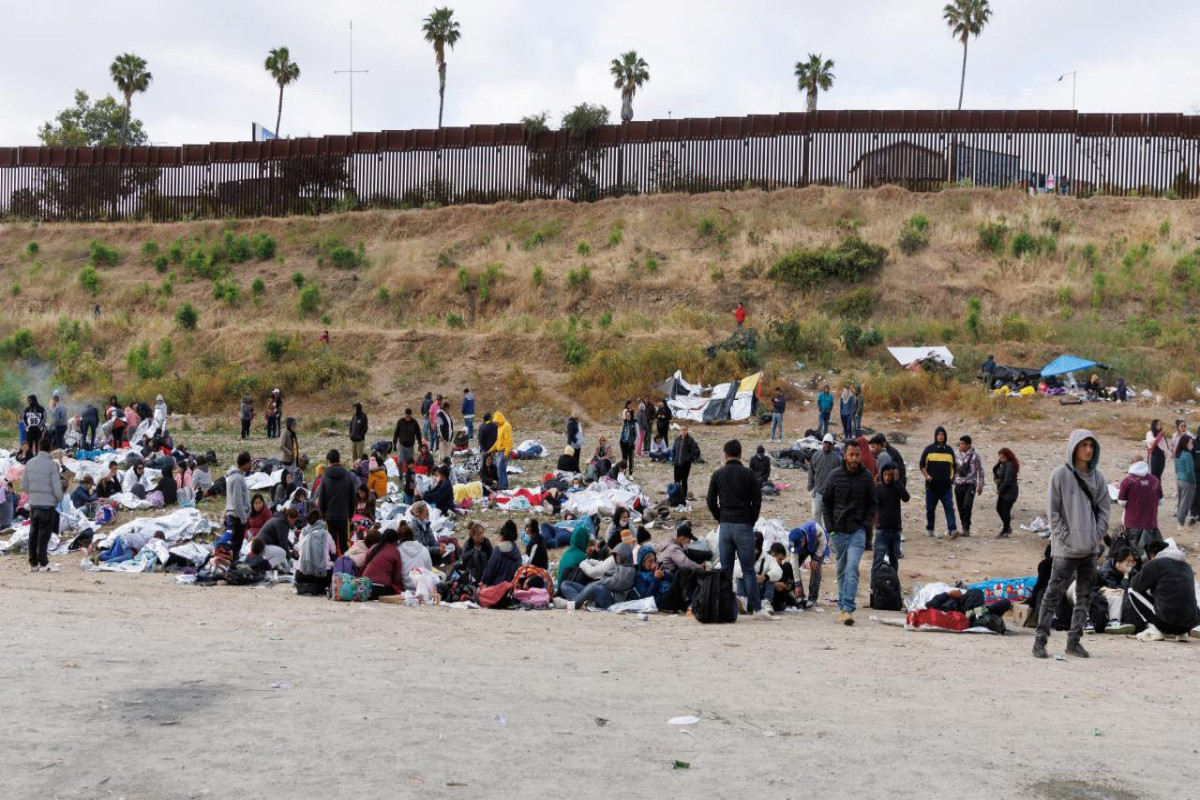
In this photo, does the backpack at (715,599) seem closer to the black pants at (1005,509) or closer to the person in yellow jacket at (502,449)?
the black pants at (1005,509)

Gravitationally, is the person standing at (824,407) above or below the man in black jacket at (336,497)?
above

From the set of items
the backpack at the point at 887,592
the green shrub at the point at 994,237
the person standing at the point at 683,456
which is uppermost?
the green shrub at the point at 994,237

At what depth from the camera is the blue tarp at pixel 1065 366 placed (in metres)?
28.6

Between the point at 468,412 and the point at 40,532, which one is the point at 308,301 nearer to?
the point at 468,412

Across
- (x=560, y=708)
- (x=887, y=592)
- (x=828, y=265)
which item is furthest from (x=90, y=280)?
(x=560, y=708)

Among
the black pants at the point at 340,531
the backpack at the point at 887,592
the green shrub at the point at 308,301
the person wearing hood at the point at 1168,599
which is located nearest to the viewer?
the person wearing hood at the point at 1168,599

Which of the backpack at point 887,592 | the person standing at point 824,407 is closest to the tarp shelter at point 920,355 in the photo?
the person standing at point 824,407

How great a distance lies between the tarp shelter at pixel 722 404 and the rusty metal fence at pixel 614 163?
50.6ft

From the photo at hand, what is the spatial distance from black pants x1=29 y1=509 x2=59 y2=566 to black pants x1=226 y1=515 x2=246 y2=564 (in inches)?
72.0

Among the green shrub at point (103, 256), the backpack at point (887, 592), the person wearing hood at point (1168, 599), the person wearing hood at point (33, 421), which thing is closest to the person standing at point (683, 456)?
the backpack at point (887, 592)

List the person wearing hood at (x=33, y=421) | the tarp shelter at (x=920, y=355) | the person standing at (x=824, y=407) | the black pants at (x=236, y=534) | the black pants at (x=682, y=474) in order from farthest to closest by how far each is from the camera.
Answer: the tarp shelter at (x=920, y=355) < the person standing at (x=824, y=407) < the person wearing hood at (x=33, y=421) < the black pants at (x=682, y=474) < the black pants at (x=236, y=534)

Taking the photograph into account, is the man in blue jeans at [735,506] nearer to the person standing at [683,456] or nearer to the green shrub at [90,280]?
the person standing at [683,456]

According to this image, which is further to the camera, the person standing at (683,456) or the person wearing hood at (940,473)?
the person standing at (683,456)

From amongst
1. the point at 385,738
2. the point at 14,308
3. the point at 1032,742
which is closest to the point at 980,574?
the point at 1032,742
